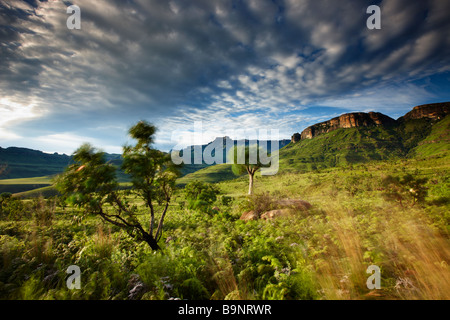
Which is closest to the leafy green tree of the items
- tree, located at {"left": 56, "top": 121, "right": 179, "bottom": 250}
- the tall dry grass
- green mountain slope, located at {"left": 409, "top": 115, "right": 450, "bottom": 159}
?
tree, located at {"left": 56, "top": 121, "right": 179, "bottom": 250}

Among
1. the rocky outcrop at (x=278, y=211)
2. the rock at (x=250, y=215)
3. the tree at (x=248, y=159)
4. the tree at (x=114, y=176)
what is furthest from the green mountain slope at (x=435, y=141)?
the tree at (x=114, y=176)

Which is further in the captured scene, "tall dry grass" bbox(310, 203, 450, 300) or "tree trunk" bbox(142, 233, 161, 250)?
"tree trunk" bbox(142, 233, 161, 250)

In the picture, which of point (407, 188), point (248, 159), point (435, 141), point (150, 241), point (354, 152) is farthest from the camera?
point (354, 152)

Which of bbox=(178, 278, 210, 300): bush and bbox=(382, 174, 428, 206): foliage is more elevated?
bbox=(382, 174, 428, 206): foliage

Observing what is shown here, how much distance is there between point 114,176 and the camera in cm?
623

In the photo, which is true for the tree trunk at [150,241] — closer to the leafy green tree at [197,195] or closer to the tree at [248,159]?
the leafy green tree at [197,195]

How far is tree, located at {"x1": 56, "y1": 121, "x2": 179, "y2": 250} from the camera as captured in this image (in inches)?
223

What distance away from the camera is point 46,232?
31.9 feet

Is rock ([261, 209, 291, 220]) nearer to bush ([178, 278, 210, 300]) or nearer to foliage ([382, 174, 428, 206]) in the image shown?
foliage ([382, 174, 428, 206])

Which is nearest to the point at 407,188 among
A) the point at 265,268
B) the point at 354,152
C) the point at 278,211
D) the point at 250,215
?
the point at 278,211

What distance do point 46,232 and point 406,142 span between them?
866 feet

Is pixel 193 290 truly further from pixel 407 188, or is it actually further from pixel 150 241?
pixel 407 188

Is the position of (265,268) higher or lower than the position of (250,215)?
higher
